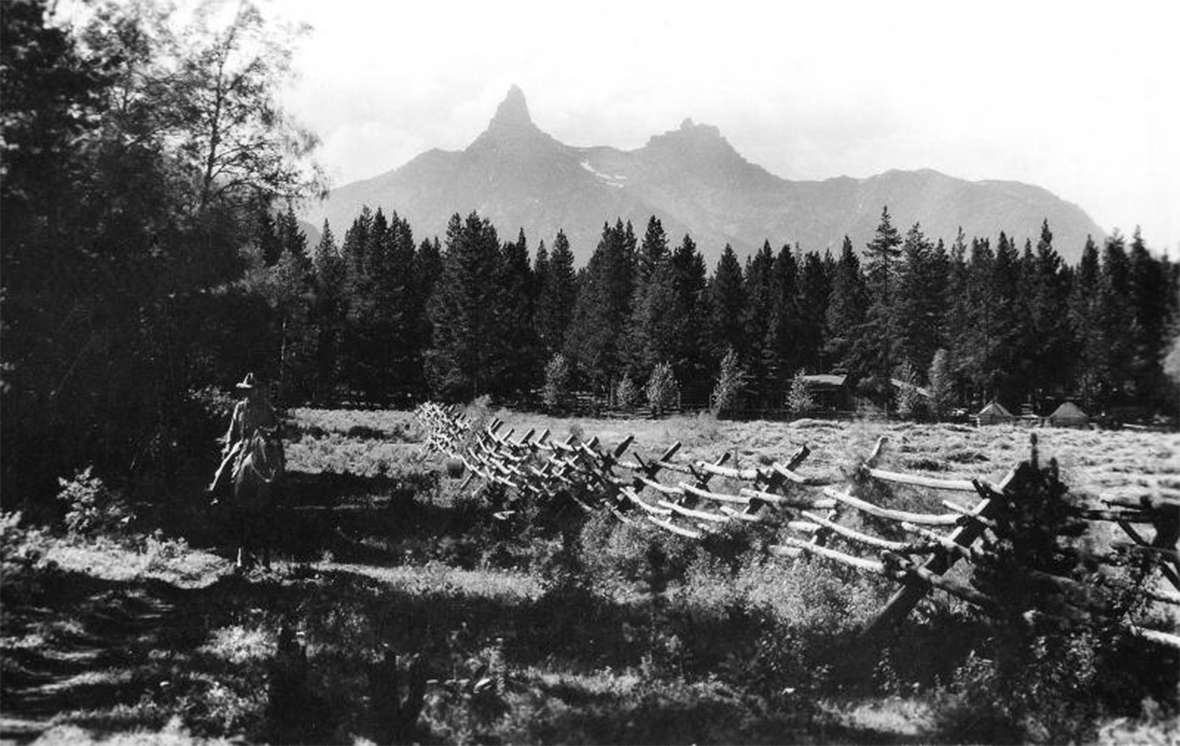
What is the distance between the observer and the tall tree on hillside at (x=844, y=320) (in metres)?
70.3

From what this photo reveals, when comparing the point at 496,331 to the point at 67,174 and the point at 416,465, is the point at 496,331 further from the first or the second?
the point at 67,174

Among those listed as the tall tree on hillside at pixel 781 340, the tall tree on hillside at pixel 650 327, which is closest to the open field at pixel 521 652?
the tall tree on hillside at pixel 650 327

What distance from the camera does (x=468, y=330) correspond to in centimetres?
5644

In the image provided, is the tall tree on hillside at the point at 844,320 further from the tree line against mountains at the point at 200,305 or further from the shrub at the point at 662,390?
the shrub at the point at 662,390

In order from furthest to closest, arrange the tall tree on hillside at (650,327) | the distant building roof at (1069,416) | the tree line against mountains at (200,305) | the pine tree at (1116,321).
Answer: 1. the tall tree on hillside at (650,327)
2. the distant building roof at (1069,416)
3. the pine tree at (1116,321)
4. the tree line against mountains at (200,305)

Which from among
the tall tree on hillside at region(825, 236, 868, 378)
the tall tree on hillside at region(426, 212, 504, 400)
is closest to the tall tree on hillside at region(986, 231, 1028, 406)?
the tall tree on hillside at region(825, 236, 868, 378)

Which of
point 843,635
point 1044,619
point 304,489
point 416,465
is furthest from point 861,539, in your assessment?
point 416,465

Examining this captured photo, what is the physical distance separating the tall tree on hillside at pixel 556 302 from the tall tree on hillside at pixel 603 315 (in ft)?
9.66

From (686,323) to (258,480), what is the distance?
53.7m

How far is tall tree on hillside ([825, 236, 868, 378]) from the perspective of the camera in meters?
70.3

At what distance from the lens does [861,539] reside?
7.54m

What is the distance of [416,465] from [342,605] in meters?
14.1

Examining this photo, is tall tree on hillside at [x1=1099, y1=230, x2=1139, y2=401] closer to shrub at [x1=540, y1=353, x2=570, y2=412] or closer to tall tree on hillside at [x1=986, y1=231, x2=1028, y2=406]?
tall tree on hillside at [x1=986, y1=231, x2=1028, y2=406]

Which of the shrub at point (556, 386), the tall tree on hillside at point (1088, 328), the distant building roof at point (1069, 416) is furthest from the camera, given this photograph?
the shrub at point (556, 386)
